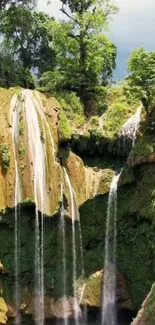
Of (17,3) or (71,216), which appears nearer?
(71,216)

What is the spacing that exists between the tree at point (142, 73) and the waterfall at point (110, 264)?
363cm

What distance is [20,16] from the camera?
3136 cm

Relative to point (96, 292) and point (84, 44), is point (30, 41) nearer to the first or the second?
point (84, 44)

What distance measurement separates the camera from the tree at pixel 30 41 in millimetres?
32469

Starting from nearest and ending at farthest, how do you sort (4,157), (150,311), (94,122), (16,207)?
1. (150,311)
2. (16,207)
3. (4,157)
4. (94,122)

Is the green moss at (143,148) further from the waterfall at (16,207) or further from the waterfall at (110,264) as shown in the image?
the waterfall at (16,207)

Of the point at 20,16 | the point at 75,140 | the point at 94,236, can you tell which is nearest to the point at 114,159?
the point at 75,140

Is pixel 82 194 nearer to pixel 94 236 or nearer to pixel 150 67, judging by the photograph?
pixel 94 236

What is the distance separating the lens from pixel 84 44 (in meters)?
27.6

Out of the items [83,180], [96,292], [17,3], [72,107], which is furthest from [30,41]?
[96,292]

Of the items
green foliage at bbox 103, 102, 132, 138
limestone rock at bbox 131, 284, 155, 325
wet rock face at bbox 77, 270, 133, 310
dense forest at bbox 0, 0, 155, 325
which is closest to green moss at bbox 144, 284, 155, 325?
limestone rock at bbox 131, 284, 155, 325

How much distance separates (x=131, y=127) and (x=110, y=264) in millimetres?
6145

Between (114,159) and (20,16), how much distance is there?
1298 centimetres

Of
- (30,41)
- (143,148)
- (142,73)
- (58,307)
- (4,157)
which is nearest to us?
(4,157)
